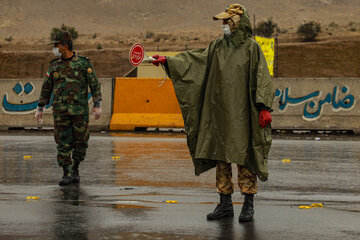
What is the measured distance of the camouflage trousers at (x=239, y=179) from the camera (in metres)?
6.90

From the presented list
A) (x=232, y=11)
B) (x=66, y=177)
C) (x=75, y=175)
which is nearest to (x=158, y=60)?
(x=232, y=11)

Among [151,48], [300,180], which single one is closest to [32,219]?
[300,180]

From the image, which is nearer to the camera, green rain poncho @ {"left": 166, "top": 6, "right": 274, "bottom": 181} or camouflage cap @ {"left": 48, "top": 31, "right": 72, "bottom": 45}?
green rain poncho @ {"left": 166, "top": 6, "right": 274, "bottom": 181}

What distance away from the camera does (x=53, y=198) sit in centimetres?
811

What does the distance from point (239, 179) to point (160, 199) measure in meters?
1.34

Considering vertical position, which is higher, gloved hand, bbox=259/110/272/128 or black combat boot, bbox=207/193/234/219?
gloved hand, bbox=259/110/272/128

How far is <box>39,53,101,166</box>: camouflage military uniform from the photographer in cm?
941

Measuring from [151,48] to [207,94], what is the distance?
75682mm

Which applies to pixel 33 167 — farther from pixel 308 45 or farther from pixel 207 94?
pixel 308 45

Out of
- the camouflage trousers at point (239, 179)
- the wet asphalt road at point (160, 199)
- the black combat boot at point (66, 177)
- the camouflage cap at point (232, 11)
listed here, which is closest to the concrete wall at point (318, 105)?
the wet asphalt road at point (160, 199)

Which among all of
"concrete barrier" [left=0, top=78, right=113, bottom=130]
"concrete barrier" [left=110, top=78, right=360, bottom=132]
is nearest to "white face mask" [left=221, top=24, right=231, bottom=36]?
"concrete barrier" [left=110, top=78, right=360, bottom=132]

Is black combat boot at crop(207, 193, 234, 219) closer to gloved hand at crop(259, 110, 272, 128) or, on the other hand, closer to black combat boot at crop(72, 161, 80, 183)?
gloved hand at crop(259, 110, 272, 128)

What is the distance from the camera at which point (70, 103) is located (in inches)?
369

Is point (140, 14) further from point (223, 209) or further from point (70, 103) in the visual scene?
point (223, 209)
